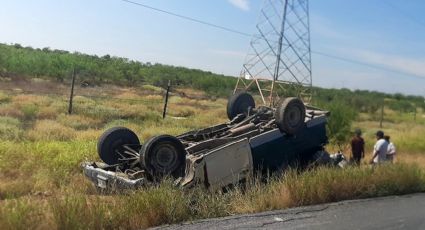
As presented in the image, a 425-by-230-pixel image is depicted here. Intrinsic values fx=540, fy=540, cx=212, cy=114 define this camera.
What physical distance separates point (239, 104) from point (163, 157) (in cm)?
436

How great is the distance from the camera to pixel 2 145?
13.3 m

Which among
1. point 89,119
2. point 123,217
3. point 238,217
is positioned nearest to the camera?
point 123,217

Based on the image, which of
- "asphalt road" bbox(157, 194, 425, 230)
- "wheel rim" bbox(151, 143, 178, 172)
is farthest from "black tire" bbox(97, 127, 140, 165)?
"asphalt road" bbox(157, 194, 425, 230)

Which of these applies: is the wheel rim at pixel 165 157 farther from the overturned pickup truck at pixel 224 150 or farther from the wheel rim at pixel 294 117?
the wheel rim at pixel 294 117

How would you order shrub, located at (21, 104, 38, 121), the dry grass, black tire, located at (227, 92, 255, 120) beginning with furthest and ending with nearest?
shrub, located at (21, 104, 38, 121), the dry grass, black tire, located at (227, 92, 255, 120)

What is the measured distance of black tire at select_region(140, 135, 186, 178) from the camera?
973cm

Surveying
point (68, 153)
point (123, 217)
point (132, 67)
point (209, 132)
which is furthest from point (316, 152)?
point (132, 67)

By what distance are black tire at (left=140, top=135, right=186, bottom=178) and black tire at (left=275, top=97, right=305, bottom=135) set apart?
2508 millimetres

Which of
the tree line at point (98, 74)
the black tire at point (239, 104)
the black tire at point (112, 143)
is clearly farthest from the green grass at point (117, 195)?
the tree line at point (98, 74)

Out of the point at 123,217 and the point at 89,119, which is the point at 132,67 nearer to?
the point at 89,119

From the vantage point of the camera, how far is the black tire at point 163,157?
31.9ft

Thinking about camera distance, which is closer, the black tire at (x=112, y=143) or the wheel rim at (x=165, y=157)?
the wheel rim at (x=165, y=157)

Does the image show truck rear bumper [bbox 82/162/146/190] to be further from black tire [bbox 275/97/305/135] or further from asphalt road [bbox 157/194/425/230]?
black tire [bbox 275/97/305/135]

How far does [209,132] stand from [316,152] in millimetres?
2621
